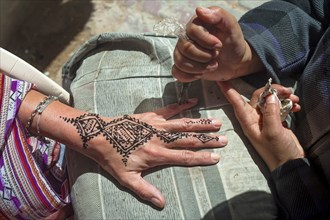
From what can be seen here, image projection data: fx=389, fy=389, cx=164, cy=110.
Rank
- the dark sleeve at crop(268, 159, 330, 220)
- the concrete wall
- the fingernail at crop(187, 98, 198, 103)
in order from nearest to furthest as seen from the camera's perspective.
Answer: the dark sleeve at crop(268, 159, 330, 220) → the fingernail at crop(187, 98, 198, 103) → the concrete wall

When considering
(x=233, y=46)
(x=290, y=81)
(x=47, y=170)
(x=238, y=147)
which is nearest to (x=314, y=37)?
(x=290, y=81)

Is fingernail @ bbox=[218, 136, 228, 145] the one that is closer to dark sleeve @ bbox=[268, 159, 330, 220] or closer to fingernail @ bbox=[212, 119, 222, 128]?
fingernail @ bbox=[212, 119, 222, 128]

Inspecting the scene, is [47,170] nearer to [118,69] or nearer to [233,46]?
[118,69]

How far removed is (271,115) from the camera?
106 cm

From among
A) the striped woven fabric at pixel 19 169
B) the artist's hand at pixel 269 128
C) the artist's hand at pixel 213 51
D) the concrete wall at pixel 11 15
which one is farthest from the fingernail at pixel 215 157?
the concrete wall at pixel 11 15

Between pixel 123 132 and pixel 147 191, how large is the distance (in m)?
0.19

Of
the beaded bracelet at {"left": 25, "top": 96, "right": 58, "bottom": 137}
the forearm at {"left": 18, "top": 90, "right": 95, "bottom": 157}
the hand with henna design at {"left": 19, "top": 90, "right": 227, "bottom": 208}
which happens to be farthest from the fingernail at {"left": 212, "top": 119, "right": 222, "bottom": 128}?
the beaded bracelet at {"left": 25, "top": 96, "right": 58, "bottom": 137}

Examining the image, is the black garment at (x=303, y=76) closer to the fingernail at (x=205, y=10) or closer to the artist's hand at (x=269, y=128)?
the artist's hand at (x=269, y=128)

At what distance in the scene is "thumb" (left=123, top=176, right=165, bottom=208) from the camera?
101cm

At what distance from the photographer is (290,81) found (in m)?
1.21

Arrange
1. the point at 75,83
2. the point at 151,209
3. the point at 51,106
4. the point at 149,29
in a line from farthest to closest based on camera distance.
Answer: the point at 149,29, the point at 75,83, the point at 51,106, the point at 151,209

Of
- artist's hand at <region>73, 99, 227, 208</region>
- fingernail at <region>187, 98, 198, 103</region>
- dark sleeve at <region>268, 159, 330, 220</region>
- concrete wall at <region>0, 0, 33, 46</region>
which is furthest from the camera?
concrete wall at <region>0, 0, 33, 46</region>

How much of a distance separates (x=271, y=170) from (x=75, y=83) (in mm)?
681

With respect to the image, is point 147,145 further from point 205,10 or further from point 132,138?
point 205,10
